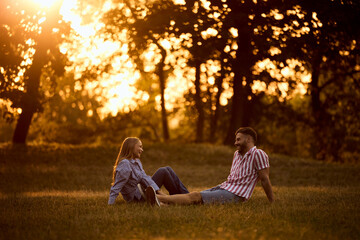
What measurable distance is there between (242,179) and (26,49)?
41.5ft

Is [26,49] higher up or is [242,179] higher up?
[26,49]

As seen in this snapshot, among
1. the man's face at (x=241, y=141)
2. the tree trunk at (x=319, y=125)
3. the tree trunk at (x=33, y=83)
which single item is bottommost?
the man's face at (x=241, y=141)

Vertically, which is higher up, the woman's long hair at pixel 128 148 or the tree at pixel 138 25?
the tree at pixel 138 25

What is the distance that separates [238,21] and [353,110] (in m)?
16.3

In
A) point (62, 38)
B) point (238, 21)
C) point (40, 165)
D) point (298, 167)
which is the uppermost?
point (238, 21)

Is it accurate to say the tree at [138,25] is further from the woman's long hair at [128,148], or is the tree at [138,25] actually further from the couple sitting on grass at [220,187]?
the couple sitting on grass at [220,187]

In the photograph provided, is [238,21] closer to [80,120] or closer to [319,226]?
[319,226]

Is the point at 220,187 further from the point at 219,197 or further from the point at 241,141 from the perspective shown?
the point at 241,141

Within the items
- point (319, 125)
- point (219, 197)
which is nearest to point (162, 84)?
point (319, 125)

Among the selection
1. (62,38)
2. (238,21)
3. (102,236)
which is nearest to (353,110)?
(238,21)

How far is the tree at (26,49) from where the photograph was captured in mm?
19141

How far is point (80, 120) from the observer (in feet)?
210

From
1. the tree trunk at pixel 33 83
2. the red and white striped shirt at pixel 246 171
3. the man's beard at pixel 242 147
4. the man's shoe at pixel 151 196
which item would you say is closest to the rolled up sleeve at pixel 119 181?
the man's shoe at pixel 151 196

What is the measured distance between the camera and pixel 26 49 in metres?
19.8
